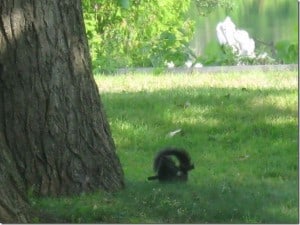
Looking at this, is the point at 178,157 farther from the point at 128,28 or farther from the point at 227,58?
the point at 128,28

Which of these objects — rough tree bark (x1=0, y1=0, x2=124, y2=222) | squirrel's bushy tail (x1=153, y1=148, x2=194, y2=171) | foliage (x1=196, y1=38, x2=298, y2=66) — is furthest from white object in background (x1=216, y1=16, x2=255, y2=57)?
rough tree bark (x1=0, y1=0, x2=124, y2=222)

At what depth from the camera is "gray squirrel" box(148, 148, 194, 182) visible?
241 inches

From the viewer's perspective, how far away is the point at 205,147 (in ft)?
23.8

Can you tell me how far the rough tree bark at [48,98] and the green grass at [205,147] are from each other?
0.22 m

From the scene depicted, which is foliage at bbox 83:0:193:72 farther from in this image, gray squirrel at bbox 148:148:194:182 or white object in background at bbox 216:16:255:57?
gray squirrel at bbox 148:148:194:182

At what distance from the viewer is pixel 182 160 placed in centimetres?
616

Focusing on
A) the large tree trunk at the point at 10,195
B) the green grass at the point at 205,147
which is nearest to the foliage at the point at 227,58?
the green grass at the point at 205,147

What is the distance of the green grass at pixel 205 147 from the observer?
5.58 metres

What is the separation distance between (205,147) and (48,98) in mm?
1986

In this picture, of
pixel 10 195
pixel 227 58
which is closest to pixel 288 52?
pixel 227 58

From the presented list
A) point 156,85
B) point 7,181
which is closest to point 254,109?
point 156,85

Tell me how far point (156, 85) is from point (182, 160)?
3.54 m

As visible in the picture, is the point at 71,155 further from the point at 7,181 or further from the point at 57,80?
the point at 7,181

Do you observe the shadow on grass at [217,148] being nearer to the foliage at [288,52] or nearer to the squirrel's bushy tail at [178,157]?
the squirrel's bushy tail at [178,157]
